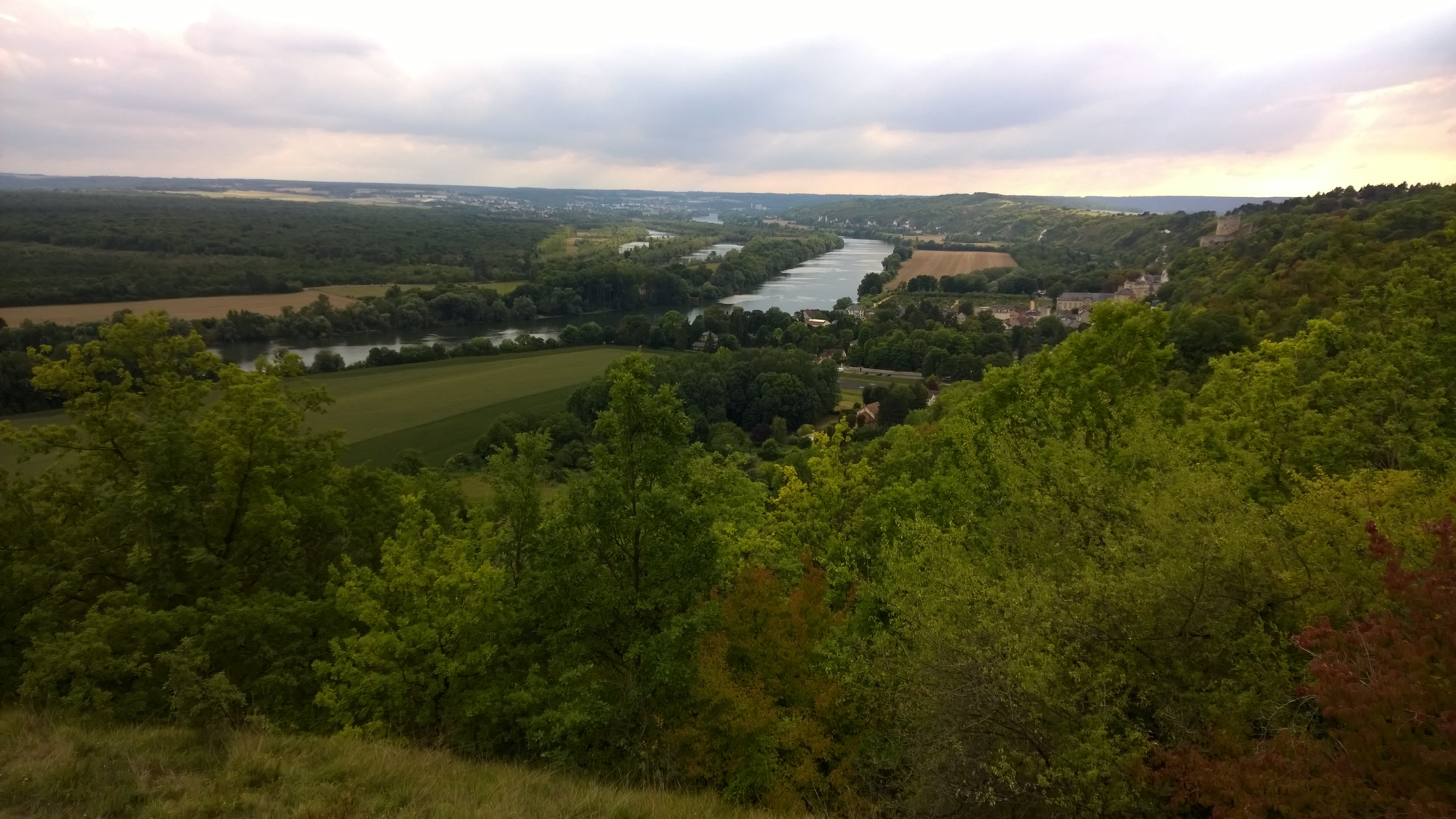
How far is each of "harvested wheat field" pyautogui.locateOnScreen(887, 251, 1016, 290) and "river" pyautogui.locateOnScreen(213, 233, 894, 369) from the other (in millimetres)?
8367

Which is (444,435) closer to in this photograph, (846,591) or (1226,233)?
(846,591)

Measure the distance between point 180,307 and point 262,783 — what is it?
78.6 meters

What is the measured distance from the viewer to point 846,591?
1405 cm

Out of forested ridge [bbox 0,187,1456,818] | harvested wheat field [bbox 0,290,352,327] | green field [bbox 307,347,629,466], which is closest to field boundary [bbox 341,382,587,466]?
green field [bbox 307,347,629,466]

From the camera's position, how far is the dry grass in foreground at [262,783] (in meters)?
6.25

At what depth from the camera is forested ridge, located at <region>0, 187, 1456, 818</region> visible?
6809mm

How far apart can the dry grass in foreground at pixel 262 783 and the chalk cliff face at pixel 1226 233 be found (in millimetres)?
96228

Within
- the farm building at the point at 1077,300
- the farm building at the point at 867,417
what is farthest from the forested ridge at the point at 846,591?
the farm building at the point at 1077,300

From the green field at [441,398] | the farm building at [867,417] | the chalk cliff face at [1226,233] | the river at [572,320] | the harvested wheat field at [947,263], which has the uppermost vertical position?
the chalk cliff face at [1226,233]

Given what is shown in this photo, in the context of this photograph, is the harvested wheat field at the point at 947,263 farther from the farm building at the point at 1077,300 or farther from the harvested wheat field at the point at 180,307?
the harvested wheat field at the point at 180,307

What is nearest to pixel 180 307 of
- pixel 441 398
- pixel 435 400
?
pixel 441 398

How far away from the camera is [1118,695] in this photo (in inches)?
294

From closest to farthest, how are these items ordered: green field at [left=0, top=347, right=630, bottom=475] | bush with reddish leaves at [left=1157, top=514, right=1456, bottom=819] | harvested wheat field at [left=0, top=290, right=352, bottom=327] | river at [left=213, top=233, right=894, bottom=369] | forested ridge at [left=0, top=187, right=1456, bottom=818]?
bush with reddish leaves at [left=1157, top=514, right=1456, bottom=819] < forested ridge at [left=0, top=187, right=1456, bottom=818] < green field at [left=0, top=347, right=630, bottom=475] < harvested wheat field at [left=0, top=290, right=352, bottom=327] < river at [left=213, top=233, right=894, bottom=369]

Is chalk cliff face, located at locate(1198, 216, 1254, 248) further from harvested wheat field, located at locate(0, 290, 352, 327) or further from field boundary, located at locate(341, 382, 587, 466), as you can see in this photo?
harvested wheat field, located at locate(0, 290, 352, 327)
